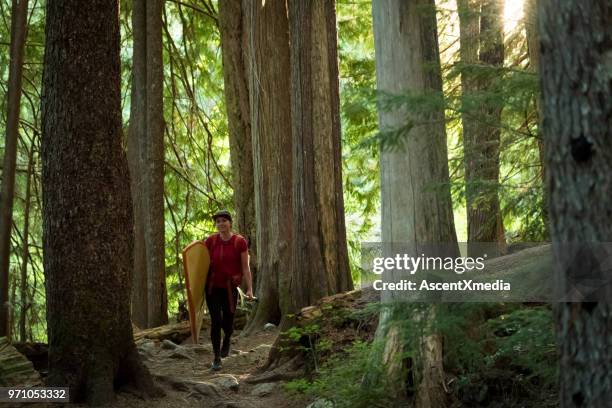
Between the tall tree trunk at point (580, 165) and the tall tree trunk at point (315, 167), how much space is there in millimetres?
6989

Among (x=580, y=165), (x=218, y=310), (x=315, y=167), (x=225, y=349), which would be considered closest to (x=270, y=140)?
Answer: (x=315, y=167)

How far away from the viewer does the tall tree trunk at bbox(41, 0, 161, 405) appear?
816 centimetres

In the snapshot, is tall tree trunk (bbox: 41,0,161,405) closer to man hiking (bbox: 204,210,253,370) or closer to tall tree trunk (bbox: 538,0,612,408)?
man hiking (bbox: 204,210,253,370)

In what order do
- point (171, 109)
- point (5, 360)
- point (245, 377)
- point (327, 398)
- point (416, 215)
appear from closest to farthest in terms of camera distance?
point (416, 215)
point (327, 398)
point (5, 360)
point (245, 377)
point (171, 109)

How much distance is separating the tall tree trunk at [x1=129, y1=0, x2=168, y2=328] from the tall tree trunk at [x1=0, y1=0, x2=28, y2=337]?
2.39 meters

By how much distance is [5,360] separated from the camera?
8.95m

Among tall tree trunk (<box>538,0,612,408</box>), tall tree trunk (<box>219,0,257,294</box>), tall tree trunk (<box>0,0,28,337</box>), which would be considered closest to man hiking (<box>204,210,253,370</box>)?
tall tree trunk (<box>0,0,28,337</box>)

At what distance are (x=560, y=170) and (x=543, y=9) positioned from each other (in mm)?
889

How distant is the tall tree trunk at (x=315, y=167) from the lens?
38.1ft

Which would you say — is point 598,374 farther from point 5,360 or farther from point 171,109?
point 171,109

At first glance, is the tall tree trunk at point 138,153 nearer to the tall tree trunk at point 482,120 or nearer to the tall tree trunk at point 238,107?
the tall tree trunk at point 238,107

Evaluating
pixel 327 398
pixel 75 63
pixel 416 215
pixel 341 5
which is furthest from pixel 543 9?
pixel 341 5

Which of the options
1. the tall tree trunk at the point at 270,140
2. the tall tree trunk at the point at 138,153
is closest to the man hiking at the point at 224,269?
the tall tree trunk at the point at 270,140

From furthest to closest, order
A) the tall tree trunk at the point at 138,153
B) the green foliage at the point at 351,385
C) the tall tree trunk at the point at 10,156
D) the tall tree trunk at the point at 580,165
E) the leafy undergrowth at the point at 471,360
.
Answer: the tall tree trunk at the point at 138,153, the tall tree trunk at the point at 10,156, the green foliage at the point at 351,385, the leafy undergrowth at the point at 471,360, the tall tree trunk at the point at 580,165
